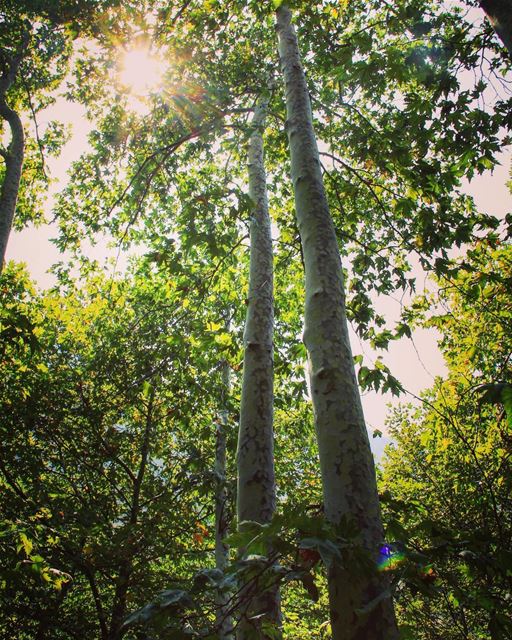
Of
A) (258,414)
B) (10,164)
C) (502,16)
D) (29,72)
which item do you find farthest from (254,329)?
(29,72)

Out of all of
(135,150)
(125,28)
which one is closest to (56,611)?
(135,150)

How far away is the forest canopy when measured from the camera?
173 centimetres

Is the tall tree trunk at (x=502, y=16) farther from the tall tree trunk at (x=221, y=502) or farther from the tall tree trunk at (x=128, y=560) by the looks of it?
the tall tree trunk at (x=128, y=560)

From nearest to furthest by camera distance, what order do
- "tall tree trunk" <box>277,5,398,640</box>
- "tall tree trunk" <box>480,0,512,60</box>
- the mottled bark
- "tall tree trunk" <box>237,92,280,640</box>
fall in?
"tall tree trunk" <box>277,5,398,640</box>
"tall tree trunk" <box>480,0,512,60</box>
"tall tree trunk" <box>237,92,280,640</box>
the mottled bark

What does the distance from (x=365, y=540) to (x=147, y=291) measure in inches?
353

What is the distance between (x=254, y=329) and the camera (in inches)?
154

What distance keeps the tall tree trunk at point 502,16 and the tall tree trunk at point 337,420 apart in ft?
4.33

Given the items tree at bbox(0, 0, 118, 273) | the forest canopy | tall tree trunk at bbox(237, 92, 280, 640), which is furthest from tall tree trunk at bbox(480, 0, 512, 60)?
tree at bbox(0, 0, 118, 273)

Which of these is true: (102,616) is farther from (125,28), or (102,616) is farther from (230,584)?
(125,28)

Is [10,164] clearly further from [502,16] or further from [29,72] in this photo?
[502,16]

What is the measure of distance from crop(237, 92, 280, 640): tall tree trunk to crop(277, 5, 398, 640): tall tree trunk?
655 millimetres

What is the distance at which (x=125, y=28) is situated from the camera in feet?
16.6

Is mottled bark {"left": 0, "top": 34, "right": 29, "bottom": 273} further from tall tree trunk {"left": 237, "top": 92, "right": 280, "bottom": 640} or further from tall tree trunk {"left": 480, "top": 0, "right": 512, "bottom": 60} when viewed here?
tall tree trunk {"left": 480, "top": 0, "right": 512, "bottom": 60}

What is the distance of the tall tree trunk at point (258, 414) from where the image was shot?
267 cm
